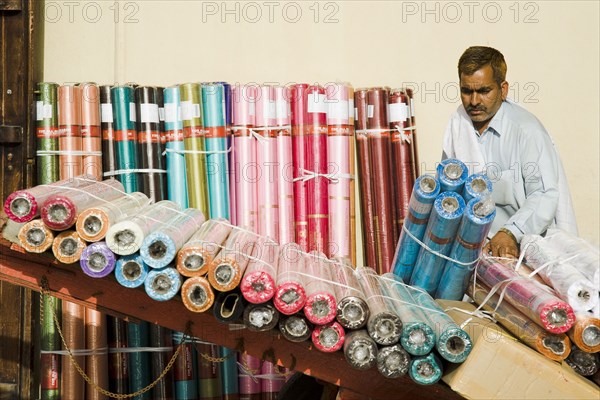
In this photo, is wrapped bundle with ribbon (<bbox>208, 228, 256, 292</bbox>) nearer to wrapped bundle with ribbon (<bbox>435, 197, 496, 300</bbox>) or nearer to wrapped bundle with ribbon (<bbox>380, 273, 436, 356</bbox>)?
wrapped bundle with ribbon (<bbox>380, 273, 436, 356</bbox>)

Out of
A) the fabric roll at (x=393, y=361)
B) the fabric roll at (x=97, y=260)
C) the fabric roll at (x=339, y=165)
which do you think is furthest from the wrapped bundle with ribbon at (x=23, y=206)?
the fabric roll at (x=339, y=165)

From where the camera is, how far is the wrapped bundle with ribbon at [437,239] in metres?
4.04

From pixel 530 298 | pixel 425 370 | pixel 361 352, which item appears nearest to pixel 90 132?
pixel 361 352

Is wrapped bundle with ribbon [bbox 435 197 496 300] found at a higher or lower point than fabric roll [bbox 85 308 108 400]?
higher

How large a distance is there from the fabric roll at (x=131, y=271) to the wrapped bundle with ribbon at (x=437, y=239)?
143 centimetres

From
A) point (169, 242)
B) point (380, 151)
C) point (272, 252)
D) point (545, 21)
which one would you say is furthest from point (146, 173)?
point (545, 21)

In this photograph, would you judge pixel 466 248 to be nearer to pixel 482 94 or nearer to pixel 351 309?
pixel 351 309

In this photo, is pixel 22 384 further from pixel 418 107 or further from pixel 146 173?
pixel 418 107

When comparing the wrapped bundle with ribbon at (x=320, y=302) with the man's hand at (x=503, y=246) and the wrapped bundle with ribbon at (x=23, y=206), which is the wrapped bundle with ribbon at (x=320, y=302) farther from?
the man's hand at (x=503, y=246)

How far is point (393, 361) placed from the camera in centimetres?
340

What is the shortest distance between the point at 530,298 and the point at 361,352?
2.51 feet

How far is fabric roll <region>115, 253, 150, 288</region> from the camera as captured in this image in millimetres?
3471

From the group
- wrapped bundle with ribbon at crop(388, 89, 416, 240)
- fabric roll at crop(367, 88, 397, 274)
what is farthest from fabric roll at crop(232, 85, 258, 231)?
wrapped bundle with ribbon at crop(388, 89, 416, 240)

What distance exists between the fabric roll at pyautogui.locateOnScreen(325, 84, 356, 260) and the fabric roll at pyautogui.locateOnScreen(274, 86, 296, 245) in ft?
0.90
